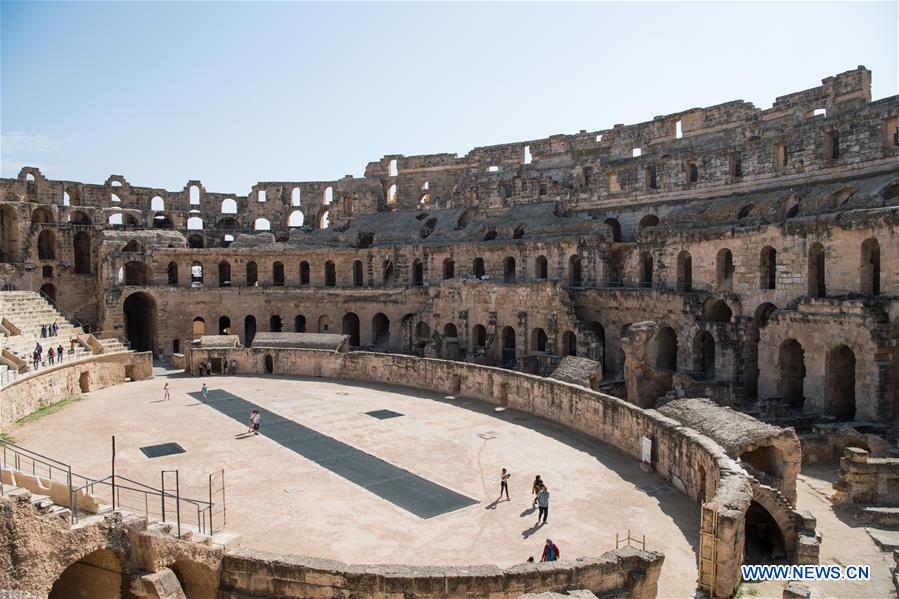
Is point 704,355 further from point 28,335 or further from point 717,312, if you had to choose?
point 28,335

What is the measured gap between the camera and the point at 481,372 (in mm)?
24125

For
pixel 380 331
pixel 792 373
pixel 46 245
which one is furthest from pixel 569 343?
pixel 46 245

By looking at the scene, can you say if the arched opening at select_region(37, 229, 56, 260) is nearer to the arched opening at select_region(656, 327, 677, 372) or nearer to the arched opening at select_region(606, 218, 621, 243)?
the arched opening at select_region(606, 218, 621, 243)

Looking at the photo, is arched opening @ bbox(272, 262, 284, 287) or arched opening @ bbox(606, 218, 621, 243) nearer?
arched opening @ bbox(606, 218, 621, 243)

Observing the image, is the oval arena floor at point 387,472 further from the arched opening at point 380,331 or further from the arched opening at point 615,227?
the arched opening at point 615,227

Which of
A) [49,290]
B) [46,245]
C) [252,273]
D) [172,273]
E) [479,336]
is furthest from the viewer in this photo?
[252,273]

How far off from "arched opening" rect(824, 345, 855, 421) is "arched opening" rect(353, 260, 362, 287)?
26.8 m

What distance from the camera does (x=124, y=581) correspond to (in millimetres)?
10953

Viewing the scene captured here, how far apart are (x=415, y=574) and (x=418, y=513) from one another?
13.2ft

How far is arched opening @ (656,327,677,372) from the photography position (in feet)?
86.3

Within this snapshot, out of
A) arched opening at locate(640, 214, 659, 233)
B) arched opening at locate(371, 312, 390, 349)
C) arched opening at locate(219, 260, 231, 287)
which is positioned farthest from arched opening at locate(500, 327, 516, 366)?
arched opening at locate(219, 260, 231, 287)

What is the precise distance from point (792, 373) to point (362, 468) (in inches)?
594

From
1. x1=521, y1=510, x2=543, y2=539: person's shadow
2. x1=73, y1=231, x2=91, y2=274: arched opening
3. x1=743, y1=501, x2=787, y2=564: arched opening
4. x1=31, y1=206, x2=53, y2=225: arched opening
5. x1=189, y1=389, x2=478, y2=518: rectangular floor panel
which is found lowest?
x1=743, y1=501, x2=787, y2=564: arched opening

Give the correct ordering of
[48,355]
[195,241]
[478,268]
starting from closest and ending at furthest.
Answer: [48,355] < [478,268] < [195,241]
